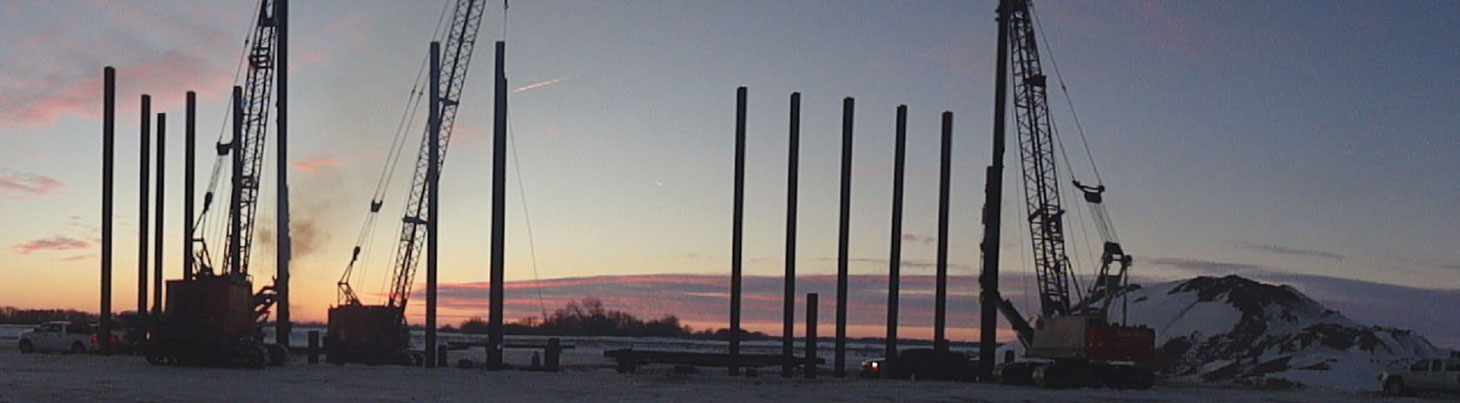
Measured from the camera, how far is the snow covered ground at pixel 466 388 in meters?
36.1

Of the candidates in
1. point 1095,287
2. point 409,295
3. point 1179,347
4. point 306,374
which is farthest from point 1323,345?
point 306,374

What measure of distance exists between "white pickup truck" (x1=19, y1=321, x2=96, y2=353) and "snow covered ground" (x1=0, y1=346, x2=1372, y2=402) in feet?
25.4

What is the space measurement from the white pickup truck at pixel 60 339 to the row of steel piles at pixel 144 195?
6.05 ft

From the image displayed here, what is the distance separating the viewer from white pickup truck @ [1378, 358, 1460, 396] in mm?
49344

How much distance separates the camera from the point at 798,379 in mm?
56125

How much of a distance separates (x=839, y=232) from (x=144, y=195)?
101ft

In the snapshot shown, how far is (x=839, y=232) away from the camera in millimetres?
58656

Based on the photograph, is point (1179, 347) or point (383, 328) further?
point (1179, 347)

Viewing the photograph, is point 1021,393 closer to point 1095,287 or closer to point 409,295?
point 1095,287

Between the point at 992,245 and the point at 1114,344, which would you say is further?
the point at 992,245

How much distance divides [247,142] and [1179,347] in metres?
54.6

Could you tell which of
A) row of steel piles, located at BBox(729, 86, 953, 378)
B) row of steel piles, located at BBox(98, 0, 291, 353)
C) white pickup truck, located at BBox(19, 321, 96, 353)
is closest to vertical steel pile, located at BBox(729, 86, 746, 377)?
row of steel piles, located at BBox(729, 86, 953, 378)

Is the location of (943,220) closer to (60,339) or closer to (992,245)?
(992,245)

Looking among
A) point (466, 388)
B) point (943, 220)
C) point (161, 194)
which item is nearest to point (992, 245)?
point (943, 220)
